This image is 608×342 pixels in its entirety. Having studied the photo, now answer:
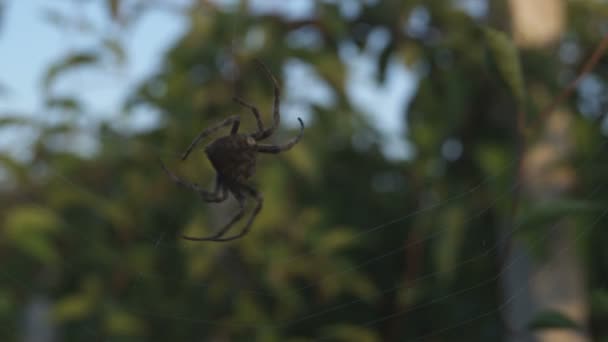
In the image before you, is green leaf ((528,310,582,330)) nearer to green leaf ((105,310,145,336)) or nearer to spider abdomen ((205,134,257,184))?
spider abdomen ((205,134,257,184))

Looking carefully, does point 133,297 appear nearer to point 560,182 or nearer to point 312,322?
point 312,322

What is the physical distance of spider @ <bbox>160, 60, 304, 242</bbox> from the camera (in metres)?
1.73

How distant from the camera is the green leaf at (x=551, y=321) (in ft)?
3.97

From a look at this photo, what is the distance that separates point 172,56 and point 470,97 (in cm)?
102


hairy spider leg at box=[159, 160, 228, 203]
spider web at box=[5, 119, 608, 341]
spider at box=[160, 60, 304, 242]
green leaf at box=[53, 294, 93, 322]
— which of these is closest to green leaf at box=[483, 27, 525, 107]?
spider web at box=[5, 119, 608, 341]

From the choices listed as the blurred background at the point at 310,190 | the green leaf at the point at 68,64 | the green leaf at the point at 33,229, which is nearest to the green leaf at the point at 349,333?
the blurred background at the point at 310,190

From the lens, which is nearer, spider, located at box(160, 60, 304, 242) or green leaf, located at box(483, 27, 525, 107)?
green leaf, located at box(483, 27, 525, 107)

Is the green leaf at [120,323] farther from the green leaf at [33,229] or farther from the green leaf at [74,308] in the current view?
the green leaf at [33,229]

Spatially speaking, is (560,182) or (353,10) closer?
(560,182)

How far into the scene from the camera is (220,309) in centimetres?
235

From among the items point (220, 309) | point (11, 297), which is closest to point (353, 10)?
point (220, 309)

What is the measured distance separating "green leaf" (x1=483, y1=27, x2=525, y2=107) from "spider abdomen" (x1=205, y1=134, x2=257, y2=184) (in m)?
0.79

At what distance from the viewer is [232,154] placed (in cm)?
175

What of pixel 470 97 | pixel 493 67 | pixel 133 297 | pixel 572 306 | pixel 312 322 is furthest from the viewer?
pixel 133 297
